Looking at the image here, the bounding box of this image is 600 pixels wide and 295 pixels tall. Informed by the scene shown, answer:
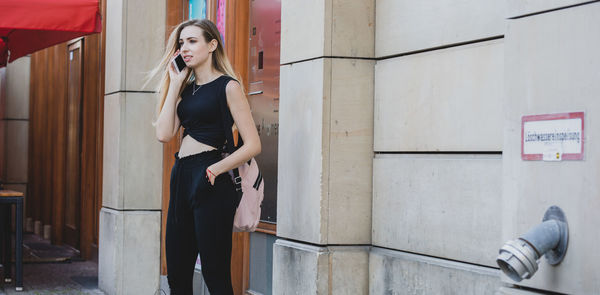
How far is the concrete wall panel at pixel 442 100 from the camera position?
406cm

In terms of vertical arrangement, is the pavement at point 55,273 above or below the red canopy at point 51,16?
below

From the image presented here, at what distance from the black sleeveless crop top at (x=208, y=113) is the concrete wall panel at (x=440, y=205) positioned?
0.91 m

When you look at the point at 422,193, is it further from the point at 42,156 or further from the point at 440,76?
the point at 42,156

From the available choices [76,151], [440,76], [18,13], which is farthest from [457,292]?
[76,151]

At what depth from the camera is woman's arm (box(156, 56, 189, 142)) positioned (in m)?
4.88

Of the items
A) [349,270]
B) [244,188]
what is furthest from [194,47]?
[349,270]

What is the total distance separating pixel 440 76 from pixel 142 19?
4.39 metres

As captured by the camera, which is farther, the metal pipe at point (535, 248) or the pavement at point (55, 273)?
the pavement at point (55, 273)

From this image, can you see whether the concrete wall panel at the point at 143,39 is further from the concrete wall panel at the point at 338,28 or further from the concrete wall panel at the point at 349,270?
the concrete wall panel at the point at 349,270

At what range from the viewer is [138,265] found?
315 inches

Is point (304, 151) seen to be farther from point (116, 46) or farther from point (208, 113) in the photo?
point (116, 46)

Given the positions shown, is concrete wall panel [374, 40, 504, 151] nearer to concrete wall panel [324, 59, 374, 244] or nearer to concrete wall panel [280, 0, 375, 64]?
concrete wall panel [324, 59, 374, 244]

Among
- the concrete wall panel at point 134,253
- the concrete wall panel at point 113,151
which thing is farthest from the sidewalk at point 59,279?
the concrete wall panel at point 113,151

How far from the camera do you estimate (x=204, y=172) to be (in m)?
4.60
